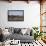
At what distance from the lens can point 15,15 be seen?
6285 millimetres

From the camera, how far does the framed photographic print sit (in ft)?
20.5

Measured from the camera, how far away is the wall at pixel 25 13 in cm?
627

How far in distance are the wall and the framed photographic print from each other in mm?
169

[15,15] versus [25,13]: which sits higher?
[25,13]

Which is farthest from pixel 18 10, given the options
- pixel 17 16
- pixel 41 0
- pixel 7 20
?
pixel 41 0

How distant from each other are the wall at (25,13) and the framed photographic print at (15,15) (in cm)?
17

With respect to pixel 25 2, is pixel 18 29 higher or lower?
lower

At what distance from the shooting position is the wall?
627 centimetres

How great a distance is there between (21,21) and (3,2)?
4.81ft

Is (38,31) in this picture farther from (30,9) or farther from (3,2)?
(3,2)

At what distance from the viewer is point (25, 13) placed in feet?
20.7

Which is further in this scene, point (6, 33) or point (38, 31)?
point (38, 31)

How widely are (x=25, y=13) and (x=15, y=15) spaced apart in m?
0.57

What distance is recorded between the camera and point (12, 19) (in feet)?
20.6
